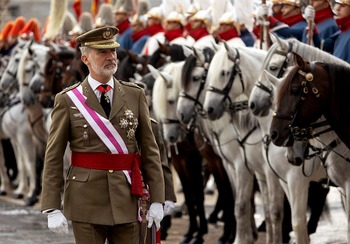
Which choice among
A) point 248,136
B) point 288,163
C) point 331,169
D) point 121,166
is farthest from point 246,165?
point 121,166

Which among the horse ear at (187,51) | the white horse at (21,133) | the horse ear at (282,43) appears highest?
the horse ear at (282,43)

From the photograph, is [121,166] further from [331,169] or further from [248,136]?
[248,136]

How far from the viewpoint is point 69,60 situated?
60.7ft

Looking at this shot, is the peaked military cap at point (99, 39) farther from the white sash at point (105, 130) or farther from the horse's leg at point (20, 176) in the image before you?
the horse's leg at point (20, 176)

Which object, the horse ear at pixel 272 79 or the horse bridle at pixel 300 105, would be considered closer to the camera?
the horse bridle at pixel 300 105

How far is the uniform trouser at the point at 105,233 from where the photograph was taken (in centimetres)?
783

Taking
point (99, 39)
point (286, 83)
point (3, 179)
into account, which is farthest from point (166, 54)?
point (99, 39)

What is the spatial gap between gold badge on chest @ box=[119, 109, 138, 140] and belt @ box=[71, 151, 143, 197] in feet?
0.42

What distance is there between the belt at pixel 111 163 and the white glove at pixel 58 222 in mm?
373

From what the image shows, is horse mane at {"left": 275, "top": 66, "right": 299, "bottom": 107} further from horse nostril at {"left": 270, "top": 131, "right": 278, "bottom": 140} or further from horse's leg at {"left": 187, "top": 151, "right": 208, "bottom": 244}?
horse's leg at {"left": 187, "top": 151, "right": 208, "bottom": 244}

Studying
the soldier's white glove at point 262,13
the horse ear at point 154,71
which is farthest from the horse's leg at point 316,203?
the horse ear at point 154,71

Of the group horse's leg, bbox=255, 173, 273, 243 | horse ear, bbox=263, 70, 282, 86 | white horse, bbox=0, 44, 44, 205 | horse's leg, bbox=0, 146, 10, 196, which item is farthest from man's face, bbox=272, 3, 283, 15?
horse's leg, bbox=0, 146, 10, 196

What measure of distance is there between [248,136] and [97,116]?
5.38 m

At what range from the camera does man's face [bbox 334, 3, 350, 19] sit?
12.2 metres
